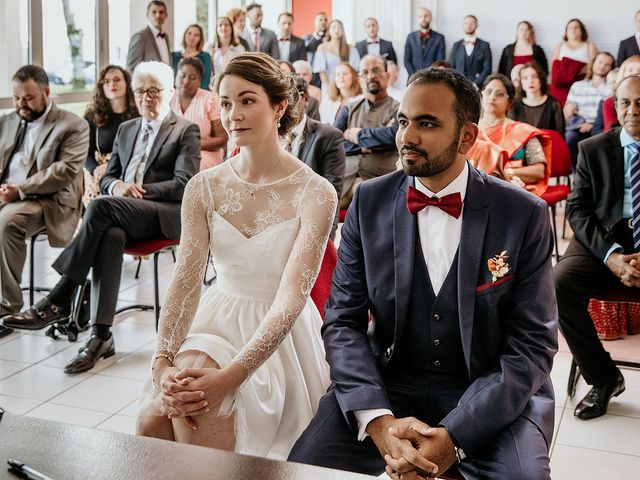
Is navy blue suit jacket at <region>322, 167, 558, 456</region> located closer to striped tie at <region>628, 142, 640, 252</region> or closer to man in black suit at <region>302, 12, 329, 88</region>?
striped tie at <region>628, 142, 640, 252</region>

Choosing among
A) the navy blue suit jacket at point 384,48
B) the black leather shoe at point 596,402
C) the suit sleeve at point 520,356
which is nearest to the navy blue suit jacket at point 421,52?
the navy blue suit jacket at point 384,48

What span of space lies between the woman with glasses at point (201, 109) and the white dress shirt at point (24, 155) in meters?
1.23

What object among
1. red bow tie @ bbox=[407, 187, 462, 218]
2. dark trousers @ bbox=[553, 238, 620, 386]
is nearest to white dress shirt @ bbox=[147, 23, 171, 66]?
dark trousers @ bbox=[553, 238, 620, 386]

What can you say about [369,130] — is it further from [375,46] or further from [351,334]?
[375,46]

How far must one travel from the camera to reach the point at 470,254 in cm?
194

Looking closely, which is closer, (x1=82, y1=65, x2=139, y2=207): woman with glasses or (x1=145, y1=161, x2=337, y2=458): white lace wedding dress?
(x1=145, y1=161, x2=337, y2=458): white lace wedding dress

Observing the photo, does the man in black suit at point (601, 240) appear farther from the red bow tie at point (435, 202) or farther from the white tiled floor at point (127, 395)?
the red bow tie at point (435, 202)

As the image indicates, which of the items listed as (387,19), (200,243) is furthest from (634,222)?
(387,19)

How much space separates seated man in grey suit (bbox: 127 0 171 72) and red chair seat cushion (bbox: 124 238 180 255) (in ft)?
13.7

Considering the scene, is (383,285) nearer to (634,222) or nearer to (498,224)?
(498,224)

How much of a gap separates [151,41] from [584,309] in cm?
584

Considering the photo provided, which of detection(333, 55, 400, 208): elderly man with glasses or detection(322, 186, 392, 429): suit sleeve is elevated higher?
detection(333, 55, 400, 208): elderly man with glasses

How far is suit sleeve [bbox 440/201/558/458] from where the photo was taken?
71.6 inches

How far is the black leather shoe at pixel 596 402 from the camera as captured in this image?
10.7 ft
